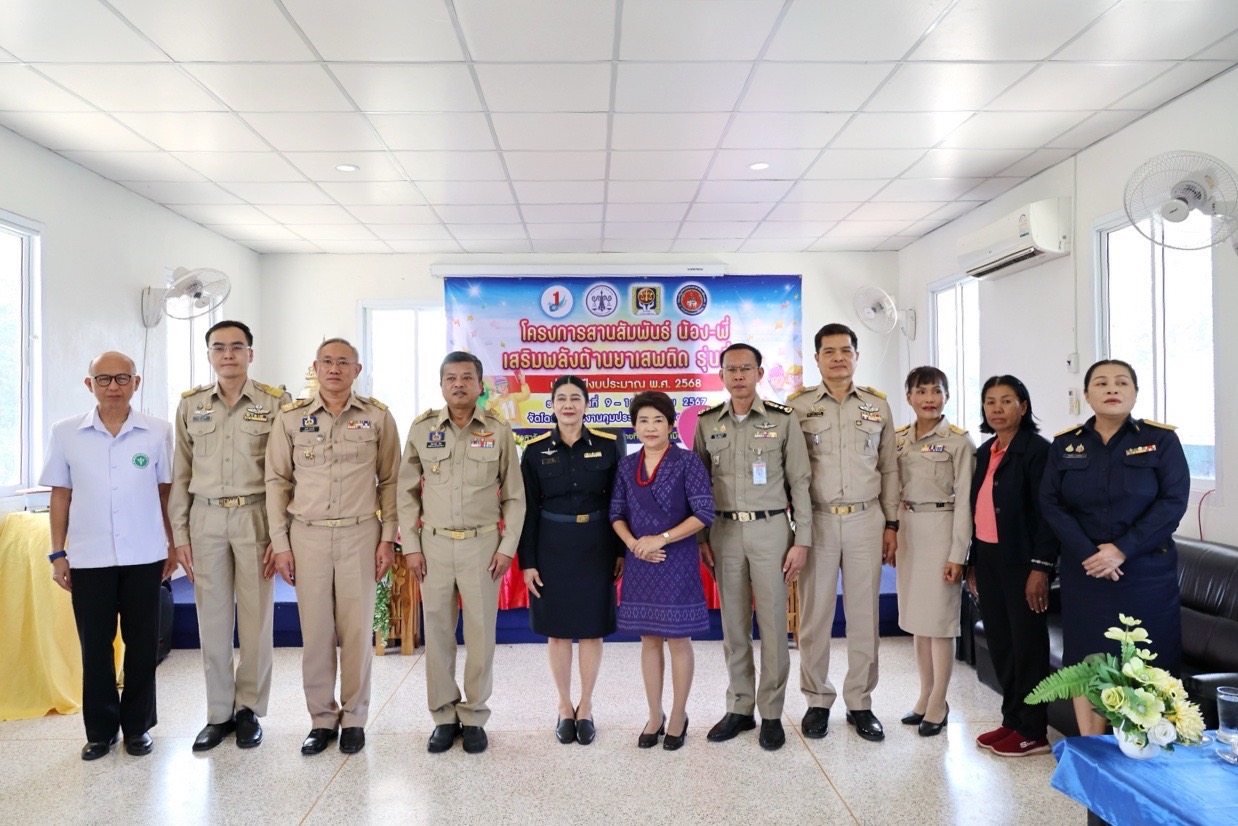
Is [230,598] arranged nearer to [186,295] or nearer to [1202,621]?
[186,295]

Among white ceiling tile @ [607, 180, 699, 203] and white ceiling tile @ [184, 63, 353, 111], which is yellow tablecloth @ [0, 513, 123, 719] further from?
white ceiling tile @ [607, 180, 699, 203]

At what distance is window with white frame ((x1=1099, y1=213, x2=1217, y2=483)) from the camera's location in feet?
14.5

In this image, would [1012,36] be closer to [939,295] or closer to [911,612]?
[911,612]

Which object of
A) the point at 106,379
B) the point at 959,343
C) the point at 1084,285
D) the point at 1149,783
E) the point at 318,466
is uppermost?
the point at 1084,285

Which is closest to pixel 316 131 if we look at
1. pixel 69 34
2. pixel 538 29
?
pixel 69 34

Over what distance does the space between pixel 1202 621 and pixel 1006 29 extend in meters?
2.72

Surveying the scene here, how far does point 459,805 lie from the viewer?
290cm

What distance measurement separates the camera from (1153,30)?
3582mm

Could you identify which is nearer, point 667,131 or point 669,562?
point 669,562

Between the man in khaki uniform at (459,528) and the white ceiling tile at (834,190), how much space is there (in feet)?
12.0

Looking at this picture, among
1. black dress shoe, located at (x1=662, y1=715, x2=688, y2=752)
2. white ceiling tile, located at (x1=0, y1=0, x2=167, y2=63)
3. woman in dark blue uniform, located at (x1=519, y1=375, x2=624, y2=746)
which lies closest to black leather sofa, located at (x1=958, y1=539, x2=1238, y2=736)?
black dress shoe, located at (x1=662, y1=715, x2=688, y2=752)

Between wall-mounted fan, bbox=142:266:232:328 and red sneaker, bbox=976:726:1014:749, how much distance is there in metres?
5.57

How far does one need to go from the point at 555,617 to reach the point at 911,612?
1567mm

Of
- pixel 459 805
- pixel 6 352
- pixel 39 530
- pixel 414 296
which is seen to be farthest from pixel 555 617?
pixel 414 296
